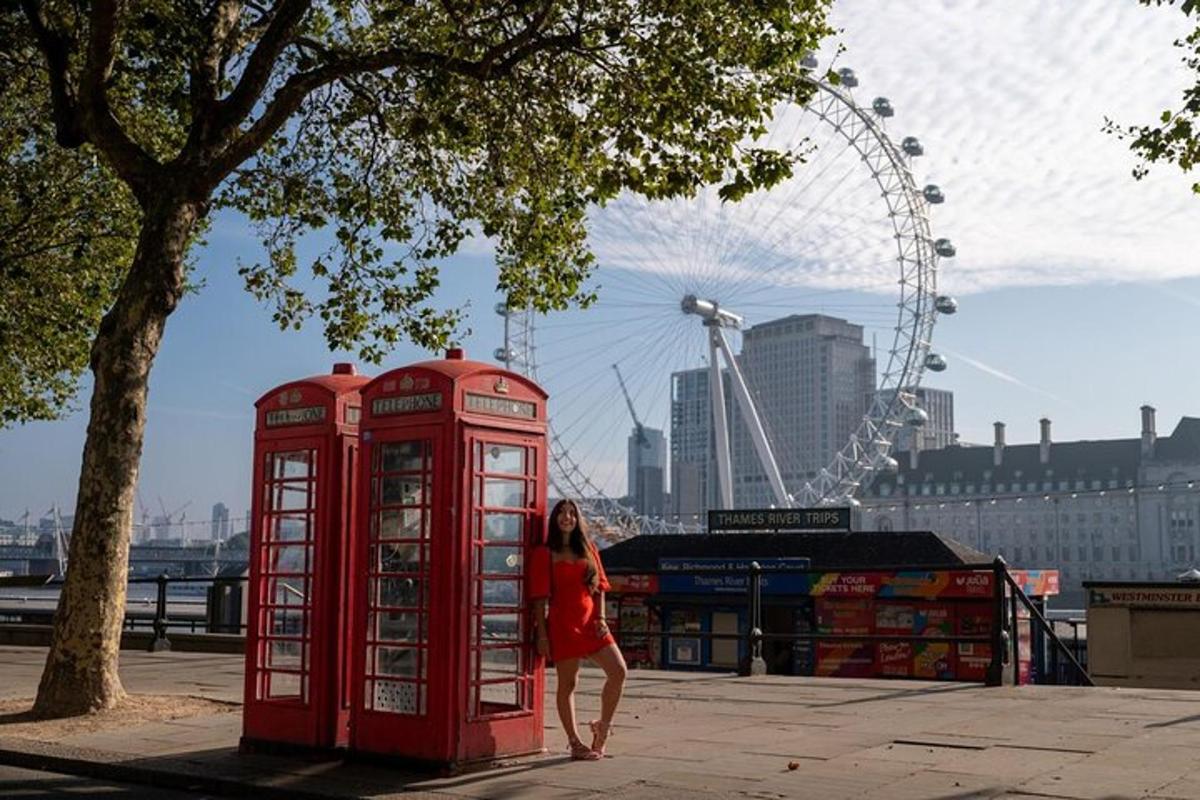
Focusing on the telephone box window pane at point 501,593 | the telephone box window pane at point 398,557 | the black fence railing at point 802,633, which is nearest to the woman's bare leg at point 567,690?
the telephone box window pane at point 501,593

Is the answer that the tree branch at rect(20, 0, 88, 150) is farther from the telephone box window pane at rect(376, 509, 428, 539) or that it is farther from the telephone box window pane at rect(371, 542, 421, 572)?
the telephone box window pane at rect(371, 542, 421, 572)

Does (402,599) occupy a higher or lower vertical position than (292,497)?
lower

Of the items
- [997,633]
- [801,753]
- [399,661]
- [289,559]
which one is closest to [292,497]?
[289,559]

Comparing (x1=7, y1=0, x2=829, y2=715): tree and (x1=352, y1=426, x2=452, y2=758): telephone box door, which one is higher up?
(x1=7, y1=0, x2=829, y2=715): tree

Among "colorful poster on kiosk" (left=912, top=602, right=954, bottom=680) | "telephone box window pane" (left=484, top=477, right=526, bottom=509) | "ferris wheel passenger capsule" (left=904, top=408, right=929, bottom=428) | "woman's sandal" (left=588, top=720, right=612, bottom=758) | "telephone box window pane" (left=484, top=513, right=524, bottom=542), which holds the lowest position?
"colorful poster on kiosk" (left=912, top=602, right=954, bottom=680)

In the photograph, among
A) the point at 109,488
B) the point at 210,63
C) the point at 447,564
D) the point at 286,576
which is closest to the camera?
the point at 447,564

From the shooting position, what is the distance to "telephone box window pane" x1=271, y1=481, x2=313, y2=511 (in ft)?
30.6

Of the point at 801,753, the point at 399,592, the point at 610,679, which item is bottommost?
the point at 801,753

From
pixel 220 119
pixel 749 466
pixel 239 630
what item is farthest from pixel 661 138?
pixel 749 466

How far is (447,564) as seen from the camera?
8398 millimetres

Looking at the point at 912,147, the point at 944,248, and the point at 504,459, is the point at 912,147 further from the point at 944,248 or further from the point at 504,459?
the point at 504,459

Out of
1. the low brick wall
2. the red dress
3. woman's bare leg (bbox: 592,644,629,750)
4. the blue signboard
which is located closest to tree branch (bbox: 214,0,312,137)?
the red dress

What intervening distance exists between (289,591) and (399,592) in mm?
1101

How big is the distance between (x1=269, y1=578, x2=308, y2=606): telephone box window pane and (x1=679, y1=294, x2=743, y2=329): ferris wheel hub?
4938 cm
